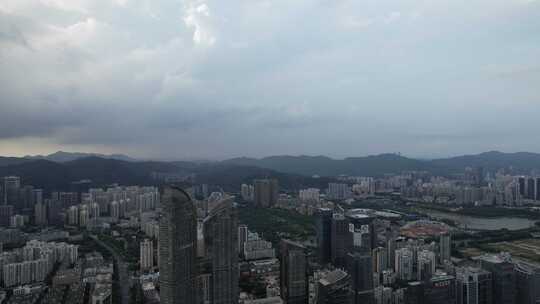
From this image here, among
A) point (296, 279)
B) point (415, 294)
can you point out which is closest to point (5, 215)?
point (296, 279)

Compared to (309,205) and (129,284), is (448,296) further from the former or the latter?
(309,205)

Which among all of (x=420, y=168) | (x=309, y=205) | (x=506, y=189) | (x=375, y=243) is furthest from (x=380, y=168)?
(x=375, y=243)

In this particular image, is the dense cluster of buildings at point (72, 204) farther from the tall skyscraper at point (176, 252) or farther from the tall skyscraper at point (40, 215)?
the tall skyscraper at point (176, 252)

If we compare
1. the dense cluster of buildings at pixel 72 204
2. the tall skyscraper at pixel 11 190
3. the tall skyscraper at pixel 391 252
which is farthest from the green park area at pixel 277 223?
the tall skyscraper at pixel 11 190

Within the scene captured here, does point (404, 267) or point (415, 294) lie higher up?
point (415, 294)

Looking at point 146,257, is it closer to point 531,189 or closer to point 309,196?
point 309,196

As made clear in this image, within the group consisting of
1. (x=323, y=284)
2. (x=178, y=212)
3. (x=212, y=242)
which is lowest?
(x=323, y=284)
